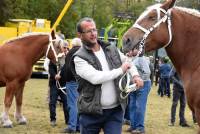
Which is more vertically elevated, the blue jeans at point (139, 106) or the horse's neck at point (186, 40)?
the horse's neck at point (186, 40)

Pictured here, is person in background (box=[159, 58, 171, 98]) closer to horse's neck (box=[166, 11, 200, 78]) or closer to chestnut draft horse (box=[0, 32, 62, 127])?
chestnut draft horse (box=[0, 32, 62, 127])

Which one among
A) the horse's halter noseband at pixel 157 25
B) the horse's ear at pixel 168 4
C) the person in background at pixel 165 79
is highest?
the horse's ear at pixel 168 4

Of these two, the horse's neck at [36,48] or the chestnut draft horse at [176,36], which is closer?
the chestnut draft horse at [176,36]

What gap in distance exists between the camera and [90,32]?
4.80 meters

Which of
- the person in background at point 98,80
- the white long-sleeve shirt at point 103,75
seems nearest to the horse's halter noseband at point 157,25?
the person in background at point 98,80

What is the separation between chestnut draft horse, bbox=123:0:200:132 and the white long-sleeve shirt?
55 cm

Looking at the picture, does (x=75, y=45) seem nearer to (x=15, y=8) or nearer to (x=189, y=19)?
(x=189, y=19)

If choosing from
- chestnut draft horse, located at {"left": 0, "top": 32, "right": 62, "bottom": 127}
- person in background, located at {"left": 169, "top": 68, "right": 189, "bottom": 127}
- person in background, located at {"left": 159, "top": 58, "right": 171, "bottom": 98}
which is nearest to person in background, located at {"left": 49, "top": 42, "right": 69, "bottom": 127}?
chestnut draft horse, located at {"left": 0, "top": 32, "right": 62, "bottom": 127}

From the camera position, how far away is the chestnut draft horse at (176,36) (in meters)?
5.38

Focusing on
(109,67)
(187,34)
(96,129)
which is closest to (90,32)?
(109,67)

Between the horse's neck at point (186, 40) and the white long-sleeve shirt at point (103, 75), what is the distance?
3.51 feet

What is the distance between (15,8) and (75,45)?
109 ft

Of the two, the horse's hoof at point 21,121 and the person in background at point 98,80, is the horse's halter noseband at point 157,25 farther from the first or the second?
the horse's hoof at point 21,121

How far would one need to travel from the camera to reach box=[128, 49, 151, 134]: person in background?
381 inches
